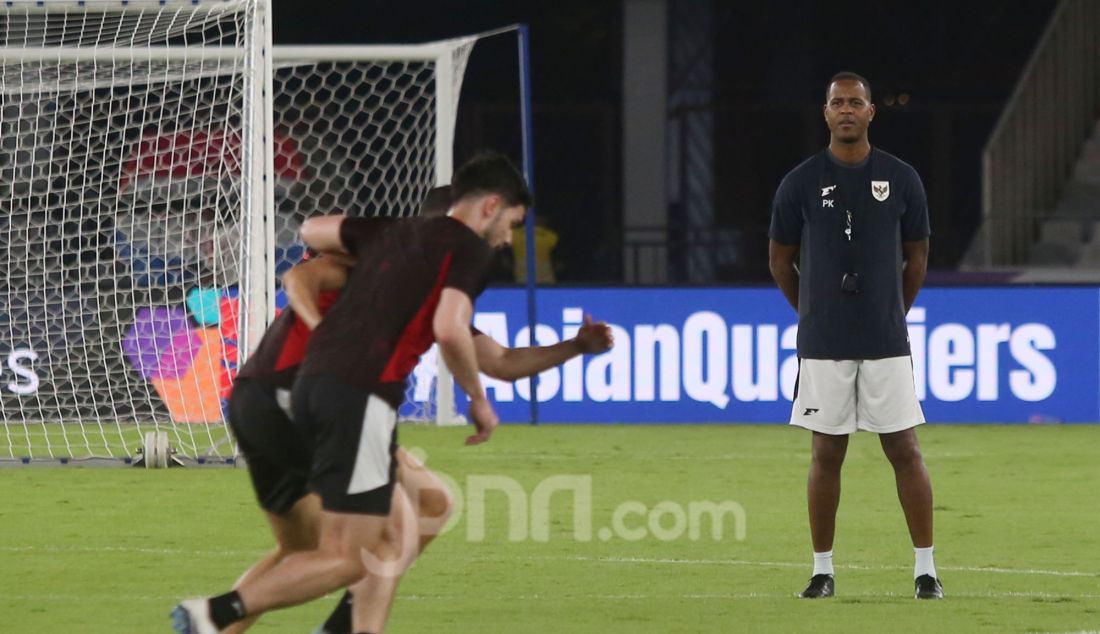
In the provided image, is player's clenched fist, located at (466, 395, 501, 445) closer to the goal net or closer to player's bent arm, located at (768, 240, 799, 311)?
player's bent arm, located at (768, 240, 799, 311)

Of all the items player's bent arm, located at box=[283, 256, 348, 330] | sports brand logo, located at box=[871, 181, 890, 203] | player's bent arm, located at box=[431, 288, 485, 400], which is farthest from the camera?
sports brand logo, located at box=[871, 181, 890, 203]

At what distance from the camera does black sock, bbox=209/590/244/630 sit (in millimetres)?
5555

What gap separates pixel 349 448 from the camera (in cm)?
561

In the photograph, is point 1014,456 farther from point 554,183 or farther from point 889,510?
point 554,183

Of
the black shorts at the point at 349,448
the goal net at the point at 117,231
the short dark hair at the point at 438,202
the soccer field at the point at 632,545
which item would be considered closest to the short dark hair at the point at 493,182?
the short dark hair at the point at 438,202

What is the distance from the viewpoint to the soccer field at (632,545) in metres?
7.10

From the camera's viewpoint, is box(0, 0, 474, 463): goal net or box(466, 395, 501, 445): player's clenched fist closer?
box(466, 395, 501, 445): player's clenched fist

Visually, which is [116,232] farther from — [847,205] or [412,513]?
[412,513]

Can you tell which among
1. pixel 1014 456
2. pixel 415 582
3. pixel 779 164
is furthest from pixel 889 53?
pixel 415 582

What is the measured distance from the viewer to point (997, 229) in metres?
22.5

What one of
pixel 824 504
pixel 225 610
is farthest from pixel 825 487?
pixel 225 610

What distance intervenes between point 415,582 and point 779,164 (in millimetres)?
19057

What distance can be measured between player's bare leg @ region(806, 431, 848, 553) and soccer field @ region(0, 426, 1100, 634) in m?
0.26

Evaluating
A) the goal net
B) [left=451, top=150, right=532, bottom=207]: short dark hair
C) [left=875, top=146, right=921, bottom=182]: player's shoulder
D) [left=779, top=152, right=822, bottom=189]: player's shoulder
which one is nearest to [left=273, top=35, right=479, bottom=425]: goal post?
the goal net
